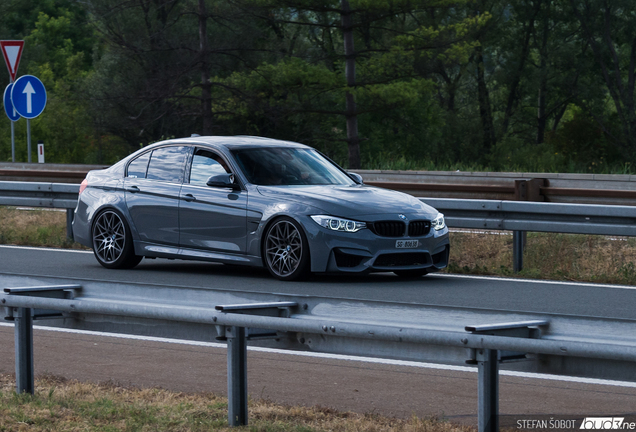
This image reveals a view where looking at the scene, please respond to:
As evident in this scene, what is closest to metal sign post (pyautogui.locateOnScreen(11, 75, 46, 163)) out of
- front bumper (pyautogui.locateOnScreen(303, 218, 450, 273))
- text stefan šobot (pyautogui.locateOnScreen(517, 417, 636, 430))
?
front bumper (pyautogui.locateOnScreen(303, 218, 450, 273))

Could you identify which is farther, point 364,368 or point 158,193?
point 158,193

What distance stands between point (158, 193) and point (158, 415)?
6.08 metres

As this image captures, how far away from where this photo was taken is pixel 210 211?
11227 millimetres

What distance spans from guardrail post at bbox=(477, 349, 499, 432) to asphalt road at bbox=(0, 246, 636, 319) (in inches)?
157

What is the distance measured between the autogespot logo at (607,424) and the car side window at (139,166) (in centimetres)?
730

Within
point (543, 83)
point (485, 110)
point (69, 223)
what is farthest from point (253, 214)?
point (485, 110)

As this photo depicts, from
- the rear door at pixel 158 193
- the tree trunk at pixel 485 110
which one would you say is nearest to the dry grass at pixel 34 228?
the rear door at pixel 158 193

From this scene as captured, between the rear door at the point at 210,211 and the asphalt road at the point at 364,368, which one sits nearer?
the asphalt road at the point at 364,368

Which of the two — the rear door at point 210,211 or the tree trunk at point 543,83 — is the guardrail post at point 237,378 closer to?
the rear door at point 210,211

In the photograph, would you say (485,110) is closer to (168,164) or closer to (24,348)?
(168,164)

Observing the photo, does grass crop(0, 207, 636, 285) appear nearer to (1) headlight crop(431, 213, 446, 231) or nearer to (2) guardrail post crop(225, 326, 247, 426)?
(1) headlight crop(431, 213, 446, 231)

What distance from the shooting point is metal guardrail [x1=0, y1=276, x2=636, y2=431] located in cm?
422

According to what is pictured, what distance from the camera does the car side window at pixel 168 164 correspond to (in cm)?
1174

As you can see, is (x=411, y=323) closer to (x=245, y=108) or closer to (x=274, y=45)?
(x=245, y=108)
